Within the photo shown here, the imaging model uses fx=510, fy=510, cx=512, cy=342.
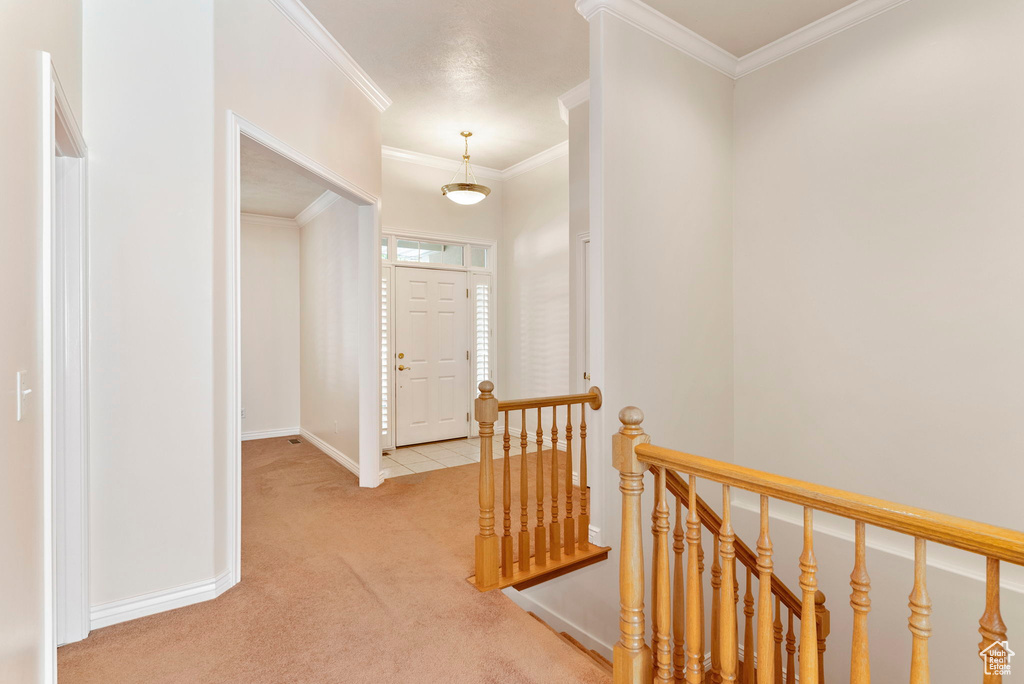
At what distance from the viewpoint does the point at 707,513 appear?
7.86ft

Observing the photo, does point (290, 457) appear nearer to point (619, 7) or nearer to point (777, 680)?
point (777, 680)

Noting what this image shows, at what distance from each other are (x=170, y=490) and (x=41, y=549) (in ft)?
2.70

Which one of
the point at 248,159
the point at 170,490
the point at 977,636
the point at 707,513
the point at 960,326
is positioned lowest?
the point at 977,636

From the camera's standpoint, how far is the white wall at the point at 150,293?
82.1 inches

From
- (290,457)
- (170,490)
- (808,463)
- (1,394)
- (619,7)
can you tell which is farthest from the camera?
(290,457)

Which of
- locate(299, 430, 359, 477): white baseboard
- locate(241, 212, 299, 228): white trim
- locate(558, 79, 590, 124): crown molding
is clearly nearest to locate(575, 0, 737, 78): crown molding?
locate(558, 79, 590, 124): crown molding

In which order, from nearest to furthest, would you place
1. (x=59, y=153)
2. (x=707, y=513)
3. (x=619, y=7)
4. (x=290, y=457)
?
(x=59, y=153) → (x=707, y=513) → (x=619, y=7) → (x=290, y=457)

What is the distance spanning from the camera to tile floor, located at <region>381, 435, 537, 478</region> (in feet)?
14.9

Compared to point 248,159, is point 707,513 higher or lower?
lower

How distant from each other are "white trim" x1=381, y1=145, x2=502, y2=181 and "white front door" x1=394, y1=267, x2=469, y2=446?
1.10 metres

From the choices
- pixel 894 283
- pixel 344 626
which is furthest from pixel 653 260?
pixel 344 626

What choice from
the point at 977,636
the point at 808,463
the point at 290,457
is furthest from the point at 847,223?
the point at 290,457

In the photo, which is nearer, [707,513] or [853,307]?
[707,513]

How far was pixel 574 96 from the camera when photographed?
3865 millimetres
